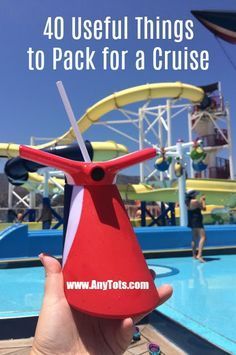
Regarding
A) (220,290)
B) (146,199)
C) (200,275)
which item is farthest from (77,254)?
(146,199)

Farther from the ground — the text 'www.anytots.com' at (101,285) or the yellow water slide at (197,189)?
the yellow water slide at (197,189)

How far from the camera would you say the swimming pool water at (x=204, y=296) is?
3.19m

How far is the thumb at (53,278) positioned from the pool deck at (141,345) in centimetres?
176

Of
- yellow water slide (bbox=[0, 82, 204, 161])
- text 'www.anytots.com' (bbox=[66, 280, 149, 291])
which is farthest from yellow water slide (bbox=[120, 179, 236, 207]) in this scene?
text 'www.anytots.com' (bbox=[66, 280, 149, 291])

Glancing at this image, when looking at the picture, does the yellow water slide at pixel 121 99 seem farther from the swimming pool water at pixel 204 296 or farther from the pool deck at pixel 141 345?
the pool deck at pixel 141 345

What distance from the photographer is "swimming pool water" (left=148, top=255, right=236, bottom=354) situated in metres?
3.19

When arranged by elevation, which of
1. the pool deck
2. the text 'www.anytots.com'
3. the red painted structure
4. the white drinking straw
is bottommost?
the pool deck

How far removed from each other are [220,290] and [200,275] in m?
1.16

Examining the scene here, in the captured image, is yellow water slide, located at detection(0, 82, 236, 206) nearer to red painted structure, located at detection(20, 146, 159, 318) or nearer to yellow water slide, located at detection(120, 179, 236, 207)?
yellow water slide, located at detection(120, 179, 236, 207)

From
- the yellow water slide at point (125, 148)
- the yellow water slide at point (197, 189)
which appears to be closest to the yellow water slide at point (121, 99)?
the yellow water slide at point (125, 148)

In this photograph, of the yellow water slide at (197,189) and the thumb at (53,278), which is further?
the yellow water slide at (197,189)

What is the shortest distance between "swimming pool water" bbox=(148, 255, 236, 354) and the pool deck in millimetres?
204

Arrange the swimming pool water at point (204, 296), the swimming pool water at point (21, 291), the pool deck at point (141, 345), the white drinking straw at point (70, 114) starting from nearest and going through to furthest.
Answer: the white drinking straw at point (70, 114)
the pool deck at point (141, 345)
the swimming pool water at point (204, 296)
the swimming pool water at point (21, 291)

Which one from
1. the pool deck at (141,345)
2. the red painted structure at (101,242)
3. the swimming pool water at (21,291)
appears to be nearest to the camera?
the red painted structure at (101,242)
